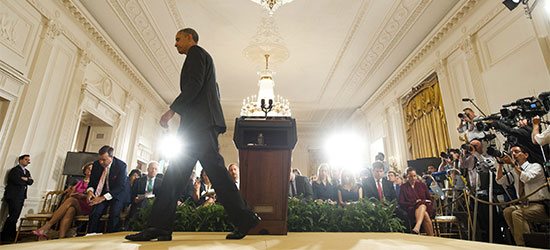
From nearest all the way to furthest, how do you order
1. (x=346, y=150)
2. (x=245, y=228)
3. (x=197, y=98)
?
(x=245, y=228) < (x=197, y=98) < (x=346, y=150)

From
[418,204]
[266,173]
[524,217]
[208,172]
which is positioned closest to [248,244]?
[208,172]

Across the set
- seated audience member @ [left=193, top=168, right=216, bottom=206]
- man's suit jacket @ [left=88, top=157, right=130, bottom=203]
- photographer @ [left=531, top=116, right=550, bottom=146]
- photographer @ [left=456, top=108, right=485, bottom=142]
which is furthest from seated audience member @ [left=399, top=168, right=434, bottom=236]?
man's suit jacket @ [left=88, top=157, right=130, bottom=203]

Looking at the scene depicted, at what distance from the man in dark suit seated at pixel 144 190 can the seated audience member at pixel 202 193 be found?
601mm

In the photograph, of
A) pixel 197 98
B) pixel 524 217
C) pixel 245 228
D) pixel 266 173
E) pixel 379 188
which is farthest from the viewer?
pixel 379 188

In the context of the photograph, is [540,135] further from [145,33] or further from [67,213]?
[145,33]

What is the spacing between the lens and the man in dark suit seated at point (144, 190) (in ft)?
13.0

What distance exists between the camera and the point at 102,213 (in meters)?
A: 3.29

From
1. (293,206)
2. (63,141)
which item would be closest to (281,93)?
(63,141)

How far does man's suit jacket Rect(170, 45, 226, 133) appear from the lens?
5.38ft

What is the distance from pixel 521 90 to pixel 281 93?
594cm

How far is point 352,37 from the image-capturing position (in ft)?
18.9

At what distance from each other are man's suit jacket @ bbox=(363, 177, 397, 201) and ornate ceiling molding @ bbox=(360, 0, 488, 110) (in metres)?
2.89

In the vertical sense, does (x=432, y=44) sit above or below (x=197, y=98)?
above

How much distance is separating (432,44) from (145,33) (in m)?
5.93
